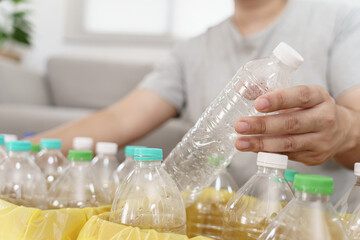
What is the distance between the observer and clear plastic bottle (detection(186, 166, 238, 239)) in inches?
25.3

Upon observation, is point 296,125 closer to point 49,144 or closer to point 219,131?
point 219,131

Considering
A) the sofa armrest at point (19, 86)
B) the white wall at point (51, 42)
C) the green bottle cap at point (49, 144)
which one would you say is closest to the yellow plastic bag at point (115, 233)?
the green bottle cap at point (49, 144)

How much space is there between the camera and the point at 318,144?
1.97ft

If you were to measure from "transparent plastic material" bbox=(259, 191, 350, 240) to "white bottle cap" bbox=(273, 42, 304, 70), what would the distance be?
199 millimetres

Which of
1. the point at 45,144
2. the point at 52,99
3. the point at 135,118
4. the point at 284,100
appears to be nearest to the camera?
the point at 284,100

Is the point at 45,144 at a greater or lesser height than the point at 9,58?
lesser

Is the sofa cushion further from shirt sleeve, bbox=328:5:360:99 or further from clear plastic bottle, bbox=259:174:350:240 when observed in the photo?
clear plastic bottle, bbox=259:174:350:240

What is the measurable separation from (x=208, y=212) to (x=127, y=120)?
584mm

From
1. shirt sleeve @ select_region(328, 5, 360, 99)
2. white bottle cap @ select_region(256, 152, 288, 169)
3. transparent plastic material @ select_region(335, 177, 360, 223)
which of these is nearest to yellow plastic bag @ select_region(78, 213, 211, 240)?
white bottle cap @ select_region(256, 152, 288, 169)

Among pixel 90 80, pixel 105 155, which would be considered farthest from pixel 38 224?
pixel 90 80

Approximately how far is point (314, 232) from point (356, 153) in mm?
477

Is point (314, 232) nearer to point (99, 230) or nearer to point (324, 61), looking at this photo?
point (99, 230)

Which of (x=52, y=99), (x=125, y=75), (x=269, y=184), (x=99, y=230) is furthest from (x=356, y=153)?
(x=52, y=99)

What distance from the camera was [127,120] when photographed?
118 centimetres
